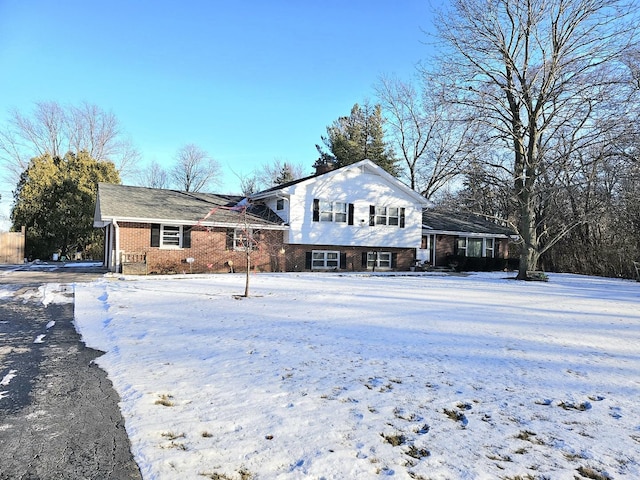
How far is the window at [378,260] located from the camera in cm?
2456

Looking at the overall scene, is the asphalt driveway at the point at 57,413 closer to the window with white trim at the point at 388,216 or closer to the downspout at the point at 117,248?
the downspout at the point at 117,248

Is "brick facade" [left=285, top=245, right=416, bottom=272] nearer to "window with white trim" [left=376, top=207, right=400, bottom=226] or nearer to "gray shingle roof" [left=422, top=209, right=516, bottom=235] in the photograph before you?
"window with white trim" [left=376, top=207, right=400, bottom=226]

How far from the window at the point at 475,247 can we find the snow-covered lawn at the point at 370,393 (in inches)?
810

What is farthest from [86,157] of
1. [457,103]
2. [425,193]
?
[425,193]

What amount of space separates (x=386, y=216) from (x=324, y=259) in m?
4.63

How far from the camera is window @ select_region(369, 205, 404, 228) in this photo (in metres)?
24.0

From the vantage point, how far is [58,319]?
306 inches

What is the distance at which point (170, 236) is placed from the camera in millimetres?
19031

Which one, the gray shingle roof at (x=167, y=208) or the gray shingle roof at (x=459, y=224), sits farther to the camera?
the gray shingle roof at (x=459, y=224)

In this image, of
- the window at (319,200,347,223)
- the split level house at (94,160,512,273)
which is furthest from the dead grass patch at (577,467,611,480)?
the window at (319,200,347,223)

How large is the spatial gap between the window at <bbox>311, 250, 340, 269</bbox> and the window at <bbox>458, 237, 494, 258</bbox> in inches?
403

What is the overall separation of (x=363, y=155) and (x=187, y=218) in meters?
24.3

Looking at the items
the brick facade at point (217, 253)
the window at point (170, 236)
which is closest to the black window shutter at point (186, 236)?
the window at point (170, 236)

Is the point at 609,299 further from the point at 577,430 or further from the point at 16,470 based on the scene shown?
the point at 16,470
